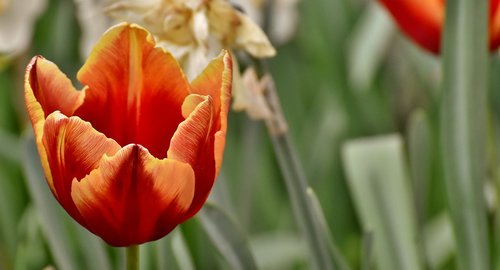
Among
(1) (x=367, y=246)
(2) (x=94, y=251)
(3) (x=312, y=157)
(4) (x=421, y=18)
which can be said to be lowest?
(3) (x=312, y=157)

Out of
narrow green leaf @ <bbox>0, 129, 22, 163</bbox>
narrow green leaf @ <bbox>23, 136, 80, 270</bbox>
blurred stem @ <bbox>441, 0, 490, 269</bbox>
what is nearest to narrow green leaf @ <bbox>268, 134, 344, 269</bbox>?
blurred stem @ <bbox>441, 0, 490, 269</bbox>

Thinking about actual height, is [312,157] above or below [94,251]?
below

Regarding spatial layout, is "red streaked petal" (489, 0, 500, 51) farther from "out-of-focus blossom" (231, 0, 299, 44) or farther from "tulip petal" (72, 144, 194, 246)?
"out-of-focus blossom" (231, 0, 299, 44)

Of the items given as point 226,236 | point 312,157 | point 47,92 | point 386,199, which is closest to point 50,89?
point 47,92

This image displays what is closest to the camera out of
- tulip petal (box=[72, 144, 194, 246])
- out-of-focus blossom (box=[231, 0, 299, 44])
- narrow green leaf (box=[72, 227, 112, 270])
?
tulip petal (box=[72, 144, 194, 246])

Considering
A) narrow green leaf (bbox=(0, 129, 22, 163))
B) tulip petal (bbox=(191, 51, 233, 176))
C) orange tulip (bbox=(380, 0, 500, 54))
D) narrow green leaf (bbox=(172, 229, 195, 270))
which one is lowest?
narrow green leaf (bbox=(0, 129, 22, 163))

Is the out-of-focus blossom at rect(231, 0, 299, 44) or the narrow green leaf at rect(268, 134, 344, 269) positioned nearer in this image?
the narrow green leaf at rect(268, 134, 344, 269)

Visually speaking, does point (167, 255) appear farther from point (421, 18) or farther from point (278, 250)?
point (278, 250)
